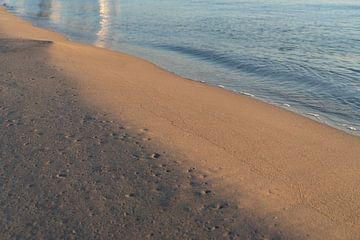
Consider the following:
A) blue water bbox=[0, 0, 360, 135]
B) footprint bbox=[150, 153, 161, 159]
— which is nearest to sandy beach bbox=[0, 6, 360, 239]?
footprint bbox=[150, 153, 161, 159]

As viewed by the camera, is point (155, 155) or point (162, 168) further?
point (155, 155)

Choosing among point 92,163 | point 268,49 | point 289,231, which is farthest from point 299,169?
point 268,49

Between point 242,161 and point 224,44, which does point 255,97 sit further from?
point 224,44

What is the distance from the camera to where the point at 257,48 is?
51.3 ft

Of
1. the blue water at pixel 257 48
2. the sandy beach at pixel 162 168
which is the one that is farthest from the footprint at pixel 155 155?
the blue water at pixel 257 48

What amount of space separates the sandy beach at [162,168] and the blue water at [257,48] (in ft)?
6.53

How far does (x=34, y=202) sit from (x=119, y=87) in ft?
14.8

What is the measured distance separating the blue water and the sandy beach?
1991 mm

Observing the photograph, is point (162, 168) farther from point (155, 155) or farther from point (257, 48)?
point (257, 48)

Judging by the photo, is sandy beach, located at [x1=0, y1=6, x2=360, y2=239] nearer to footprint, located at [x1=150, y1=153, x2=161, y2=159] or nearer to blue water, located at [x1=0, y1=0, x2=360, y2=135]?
footprint, located at [x1=150, y1=153, x2=161, y2=159]

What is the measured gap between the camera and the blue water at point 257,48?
10.0 metres

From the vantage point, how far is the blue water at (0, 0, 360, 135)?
1004cm

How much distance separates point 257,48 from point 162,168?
11.8m

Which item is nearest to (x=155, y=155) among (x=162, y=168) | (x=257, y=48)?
(x=162, y=168)
